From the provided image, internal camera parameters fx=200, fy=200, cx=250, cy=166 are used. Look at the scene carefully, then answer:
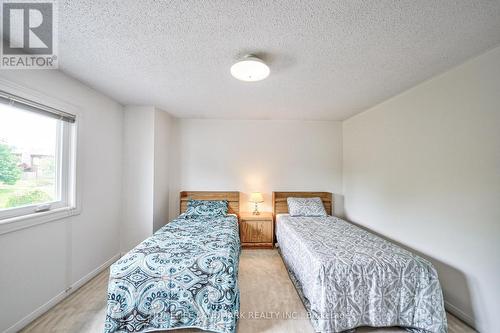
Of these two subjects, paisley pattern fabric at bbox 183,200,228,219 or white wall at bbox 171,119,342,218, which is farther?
white wall at bbox 171,119,342,218

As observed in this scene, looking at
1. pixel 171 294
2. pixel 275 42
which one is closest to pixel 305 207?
pixel 171 294

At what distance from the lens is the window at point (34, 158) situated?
1.63 metres

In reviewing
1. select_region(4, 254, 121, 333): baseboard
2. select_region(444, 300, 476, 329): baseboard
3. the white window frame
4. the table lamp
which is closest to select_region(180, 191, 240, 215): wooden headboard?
the table lamp

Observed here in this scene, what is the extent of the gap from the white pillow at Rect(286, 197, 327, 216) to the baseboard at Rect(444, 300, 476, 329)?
1.73m

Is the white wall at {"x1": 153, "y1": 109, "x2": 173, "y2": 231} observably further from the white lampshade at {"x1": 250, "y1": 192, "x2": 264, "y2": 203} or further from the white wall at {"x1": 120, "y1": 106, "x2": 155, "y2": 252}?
the white lampshade at {"x1": 250, "y1": 192, "x2": 264, "y2": 203}

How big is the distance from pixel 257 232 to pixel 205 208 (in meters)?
0.96

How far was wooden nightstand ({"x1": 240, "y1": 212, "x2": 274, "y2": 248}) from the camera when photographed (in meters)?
3.37

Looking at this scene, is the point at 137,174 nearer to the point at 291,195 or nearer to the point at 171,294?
the point at 171,294

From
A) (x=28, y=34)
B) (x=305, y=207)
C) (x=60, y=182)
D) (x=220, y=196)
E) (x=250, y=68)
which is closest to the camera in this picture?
(x=28, y=34)

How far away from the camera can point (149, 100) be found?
9.37 ft

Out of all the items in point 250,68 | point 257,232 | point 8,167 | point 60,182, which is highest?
point 250,68

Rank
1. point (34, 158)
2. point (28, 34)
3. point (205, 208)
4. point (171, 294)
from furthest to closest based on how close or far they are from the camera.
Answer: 1. point (205, 208)
2. point (34, 158)
3. point (171, 294)
4. point (28, 34)

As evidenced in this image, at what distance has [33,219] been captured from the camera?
175cm

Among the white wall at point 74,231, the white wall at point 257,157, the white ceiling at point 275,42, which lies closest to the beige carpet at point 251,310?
the white wall at point 74,231
